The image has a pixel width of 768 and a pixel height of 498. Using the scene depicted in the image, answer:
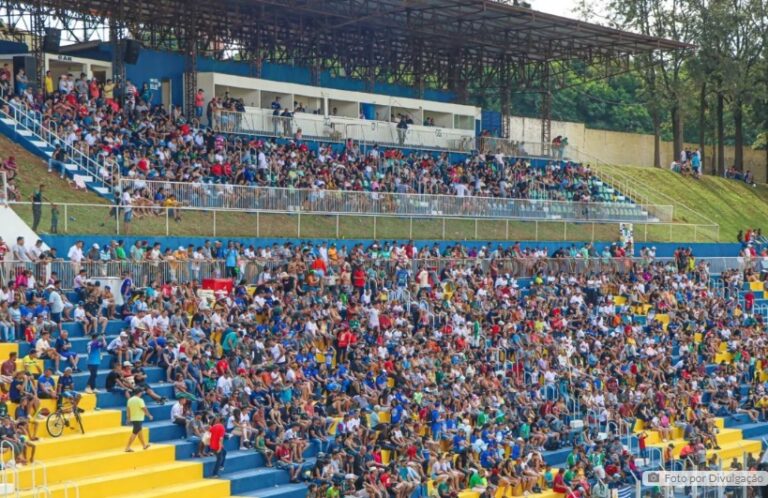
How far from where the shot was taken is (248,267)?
32.8 m

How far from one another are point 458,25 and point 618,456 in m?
25.7

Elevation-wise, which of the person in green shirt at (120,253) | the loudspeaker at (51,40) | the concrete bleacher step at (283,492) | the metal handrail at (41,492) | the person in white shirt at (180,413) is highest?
the loudspeaker at (51,40)

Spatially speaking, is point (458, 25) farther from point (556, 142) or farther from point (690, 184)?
point (690, 184)

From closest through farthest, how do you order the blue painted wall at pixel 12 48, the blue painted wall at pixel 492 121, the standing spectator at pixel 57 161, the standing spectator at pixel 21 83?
the standing spectator at pixel 57 161, the standing spectator at pixel 21 83, the blue painted wall at pixel 12 48, the blue painted wall at pixel 492 121

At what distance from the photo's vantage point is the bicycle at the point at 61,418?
23328mm

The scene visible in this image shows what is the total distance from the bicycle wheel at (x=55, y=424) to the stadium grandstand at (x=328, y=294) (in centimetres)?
7

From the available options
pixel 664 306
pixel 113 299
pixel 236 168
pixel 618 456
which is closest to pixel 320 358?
pixel 113 299

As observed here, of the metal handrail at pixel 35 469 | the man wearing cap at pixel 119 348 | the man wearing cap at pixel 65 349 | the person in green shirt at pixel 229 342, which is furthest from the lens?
the person in green shirt at pixel 229 342

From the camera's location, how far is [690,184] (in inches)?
2581

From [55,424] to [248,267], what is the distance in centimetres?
994

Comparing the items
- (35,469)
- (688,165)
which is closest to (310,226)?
(35,469)

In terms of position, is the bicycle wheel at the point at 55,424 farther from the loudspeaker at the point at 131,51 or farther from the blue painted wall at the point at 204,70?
the loudspeaker at the point at 131,51

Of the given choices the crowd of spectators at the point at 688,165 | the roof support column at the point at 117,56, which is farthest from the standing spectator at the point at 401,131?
the crowd of spectators at the point at 688,165

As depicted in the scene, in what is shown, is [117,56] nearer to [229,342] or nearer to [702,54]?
[229,342]
